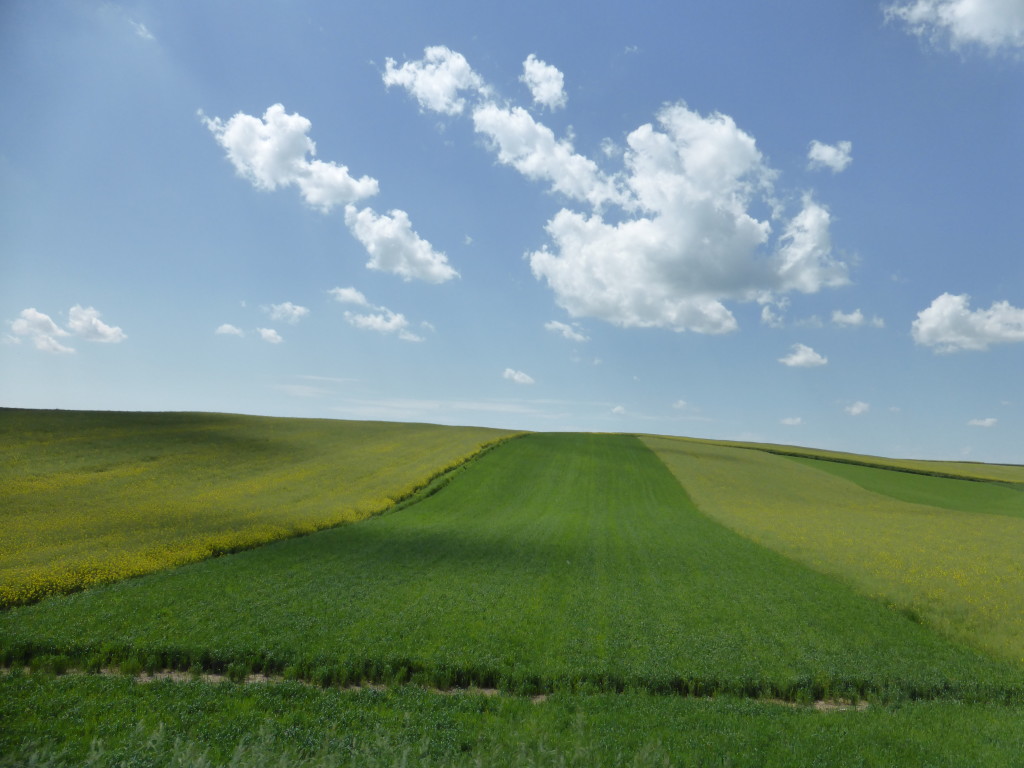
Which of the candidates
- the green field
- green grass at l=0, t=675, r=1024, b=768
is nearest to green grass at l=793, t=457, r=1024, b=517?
the green field

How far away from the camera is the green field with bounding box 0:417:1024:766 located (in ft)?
37.1

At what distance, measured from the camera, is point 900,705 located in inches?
566

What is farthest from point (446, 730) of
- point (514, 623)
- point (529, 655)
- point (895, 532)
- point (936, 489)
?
point (936, 489)

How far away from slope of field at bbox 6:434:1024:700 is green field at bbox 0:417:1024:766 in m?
0.09

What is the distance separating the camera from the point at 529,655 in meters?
15.7

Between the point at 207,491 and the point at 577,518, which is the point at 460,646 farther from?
the point at 207,491

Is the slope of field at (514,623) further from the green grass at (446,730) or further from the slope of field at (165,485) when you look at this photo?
the slope of field at (165,485)

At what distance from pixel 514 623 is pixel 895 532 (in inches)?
1307

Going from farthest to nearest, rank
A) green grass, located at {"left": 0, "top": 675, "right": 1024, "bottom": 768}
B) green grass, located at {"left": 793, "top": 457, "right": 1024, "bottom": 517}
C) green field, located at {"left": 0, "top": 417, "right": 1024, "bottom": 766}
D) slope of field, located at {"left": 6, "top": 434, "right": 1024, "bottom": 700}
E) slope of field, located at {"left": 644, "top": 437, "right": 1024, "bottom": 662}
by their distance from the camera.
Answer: green grass, located at {"left": 793, "top": 457, "right": 1024, "bottom": 517}, slope of field, located at {"left": 644, "top": 437, "right": 1024, "bottom": 662}, slope of field, located at {"left": 6, "top": 434, "right": 1024, "bottom": 700}, green field, located at {"left": 0, "top": 417, "right": 1024, "bottom": 766}, green grass, located at {"left": 0, "top": 675, "right": 1024, "bottom": 768}

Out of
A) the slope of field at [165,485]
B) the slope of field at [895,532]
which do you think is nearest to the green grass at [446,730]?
the slope of field at [895,532]

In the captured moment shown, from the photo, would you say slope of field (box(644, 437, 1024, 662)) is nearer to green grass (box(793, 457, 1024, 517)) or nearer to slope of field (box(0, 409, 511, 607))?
green grass (box(793, 457, 1024, 517))

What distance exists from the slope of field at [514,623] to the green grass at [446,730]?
1.28m

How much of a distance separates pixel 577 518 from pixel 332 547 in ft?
58.4

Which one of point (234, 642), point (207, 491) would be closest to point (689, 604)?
point (234, 642)
